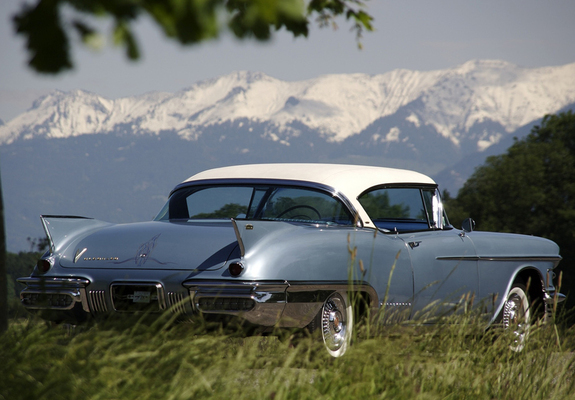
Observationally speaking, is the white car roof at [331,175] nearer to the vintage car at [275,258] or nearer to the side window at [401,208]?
the vintage car at [275,258]

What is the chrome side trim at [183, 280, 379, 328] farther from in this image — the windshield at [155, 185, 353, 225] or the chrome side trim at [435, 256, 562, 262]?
the chrome side trim at [435, 256, 562, 262]

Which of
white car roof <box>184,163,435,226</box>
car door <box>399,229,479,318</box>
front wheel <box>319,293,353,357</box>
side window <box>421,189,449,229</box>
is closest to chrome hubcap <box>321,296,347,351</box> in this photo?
front wheel <box>319,293,353,357</box>

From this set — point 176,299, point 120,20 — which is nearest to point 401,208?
point 176,299

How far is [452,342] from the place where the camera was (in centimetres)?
459

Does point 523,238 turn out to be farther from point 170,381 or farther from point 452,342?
point 170,381

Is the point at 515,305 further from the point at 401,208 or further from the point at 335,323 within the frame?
the point at 335,323

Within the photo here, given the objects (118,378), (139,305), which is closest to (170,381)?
(118,378)

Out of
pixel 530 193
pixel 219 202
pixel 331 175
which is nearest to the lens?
pixel 331 175

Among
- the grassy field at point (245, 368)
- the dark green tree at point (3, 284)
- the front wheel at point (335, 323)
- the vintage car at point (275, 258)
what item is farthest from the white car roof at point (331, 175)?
the dark green tree at point (3, 284)

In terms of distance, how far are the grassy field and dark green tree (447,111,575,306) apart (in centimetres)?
4152

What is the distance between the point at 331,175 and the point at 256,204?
26.3 inches

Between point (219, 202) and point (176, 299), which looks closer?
point (176, 299)

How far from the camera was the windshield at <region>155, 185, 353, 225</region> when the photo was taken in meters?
5.64

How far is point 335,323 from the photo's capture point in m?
5.01
